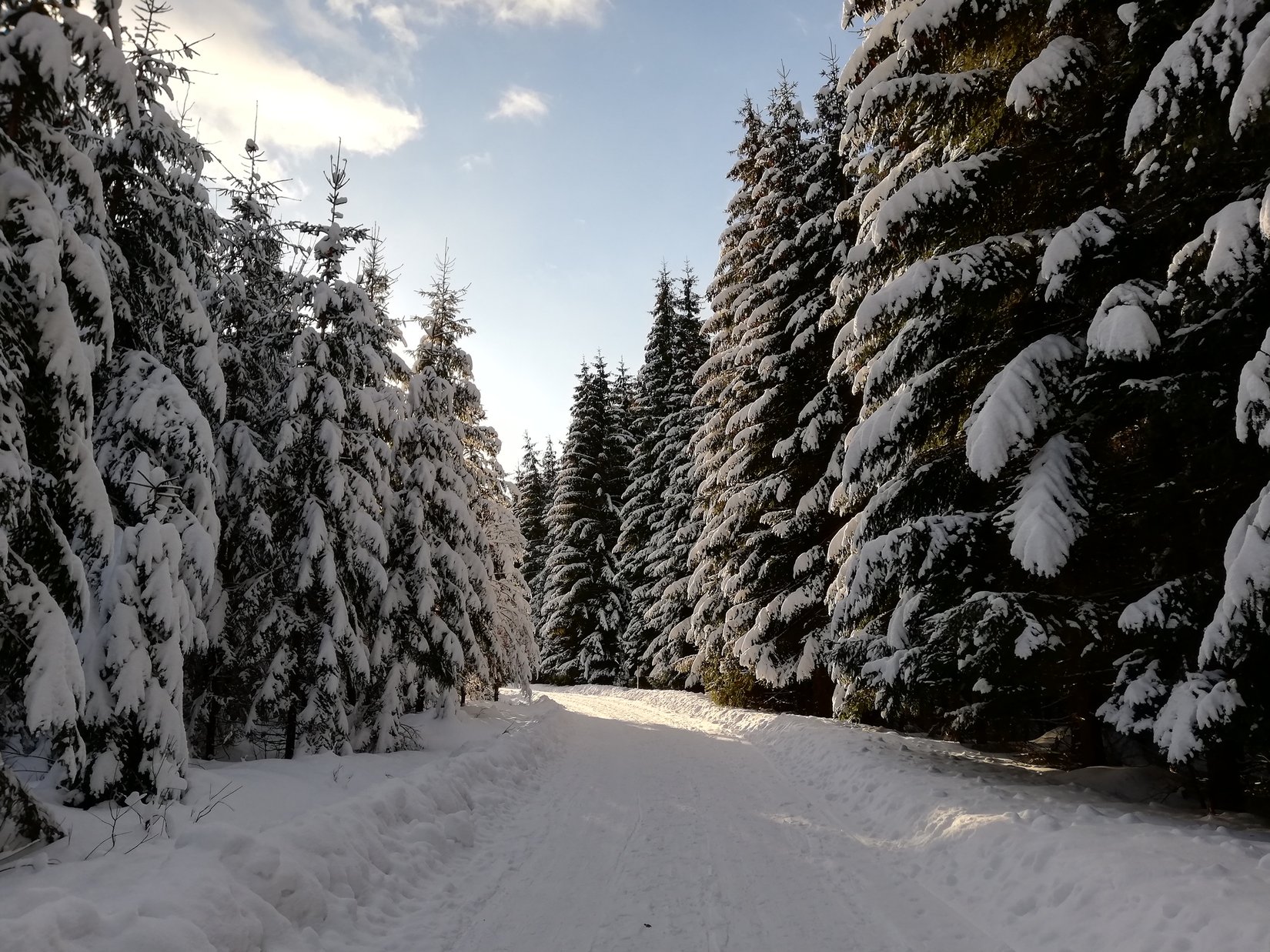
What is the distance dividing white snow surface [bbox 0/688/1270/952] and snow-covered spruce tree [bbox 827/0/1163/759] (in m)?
1.44

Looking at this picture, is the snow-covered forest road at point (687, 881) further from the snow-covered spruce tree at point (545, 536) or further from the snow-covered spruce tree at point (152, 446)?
the snow-covered spruce tree at point (545, 536)

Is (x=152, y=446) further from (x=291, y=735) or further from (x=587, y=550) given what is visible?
(x=587, y=550)

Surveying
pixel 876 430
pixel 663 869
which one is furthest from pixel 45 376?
pixel 876 430

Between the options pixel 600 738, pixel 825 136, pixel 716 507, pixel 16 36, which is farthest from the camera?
pixel 716 507

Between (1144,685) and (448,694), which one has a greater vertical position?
(1144,685)

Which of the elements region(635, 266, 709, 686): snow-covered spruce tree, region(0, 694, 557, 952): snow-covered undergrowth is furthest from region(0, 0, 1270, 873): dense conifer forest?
region(635, 266, 709, 686): snow-covered spruce tree

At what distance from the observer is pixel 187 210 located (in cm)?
777

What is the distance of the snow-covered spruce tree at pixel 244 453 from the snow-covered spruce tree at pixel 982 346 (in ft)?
27.4

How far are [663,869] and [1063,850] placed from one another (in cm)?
326

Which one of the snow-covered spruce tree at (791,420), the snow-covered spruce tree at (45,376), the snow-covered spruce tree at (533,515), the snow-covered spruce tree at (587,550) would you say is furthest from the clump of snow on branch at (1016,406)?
the snow-covered spruce tree at (533,515)

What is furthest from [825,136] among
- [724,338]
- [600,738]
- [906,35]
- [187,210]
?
[600,738]

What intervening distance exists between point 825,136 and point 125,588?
16.8 metres

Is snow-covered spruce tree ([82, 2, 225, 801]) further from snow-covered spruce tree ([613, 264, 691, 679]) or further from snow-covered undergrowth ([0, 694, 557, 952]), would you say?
snow-covered spruce tree ([613, 264, 691, 679])

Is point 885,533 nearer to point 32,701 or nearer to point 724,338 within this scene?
point 32,701
